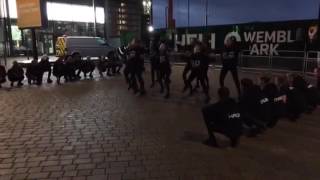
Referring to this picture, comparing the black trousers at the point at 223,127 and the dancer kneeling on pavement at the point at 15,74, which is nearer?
the black trousers at the point at 223,127

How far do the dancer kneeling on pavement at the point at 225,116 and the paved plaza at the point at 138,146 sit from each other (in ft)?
0.88

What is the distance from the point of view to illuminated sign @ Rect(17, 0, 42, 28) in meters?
19.1

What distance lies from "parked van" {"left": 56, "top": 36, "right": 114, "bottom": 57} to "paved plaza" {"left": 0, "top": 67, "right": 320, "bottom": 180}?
1610 cm

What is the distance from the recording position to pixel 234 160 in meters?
4.84

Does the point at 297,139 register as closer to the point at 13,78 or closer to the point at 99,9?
the point at 13,78

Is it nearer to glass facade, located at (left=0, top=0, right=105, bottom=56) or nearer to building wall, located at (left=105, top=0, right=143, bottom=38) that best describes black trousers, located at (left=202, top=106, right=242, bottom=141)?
glass facade, located at (left=0, top=0, right=105, bottom=56)

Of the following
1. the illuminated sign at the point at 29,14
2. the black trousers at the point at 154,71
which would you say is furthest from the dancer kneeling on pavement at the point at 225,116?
the illuminated sign at the point at 29,14

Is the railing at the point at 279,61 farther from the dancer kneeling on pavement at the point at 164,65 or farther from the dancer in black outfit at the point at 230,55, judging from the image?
the dancer kneeling on pavement at the point at 164,65

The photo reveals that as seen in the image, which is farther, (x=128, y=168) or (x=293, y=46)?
(x=293, y=46)

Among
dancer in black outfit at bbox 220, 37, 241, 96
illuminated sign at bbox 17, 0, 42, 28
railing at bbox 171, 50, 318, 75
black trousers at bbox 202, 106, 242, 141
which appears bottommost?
black trousers at bbox 202, 106, 242, 141

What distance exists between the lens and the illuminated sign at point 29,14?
1914 centimetres

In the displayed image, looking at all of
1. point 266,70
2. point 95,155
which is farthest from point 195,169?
point 266,70

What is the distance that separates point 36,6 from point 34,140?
588 inches

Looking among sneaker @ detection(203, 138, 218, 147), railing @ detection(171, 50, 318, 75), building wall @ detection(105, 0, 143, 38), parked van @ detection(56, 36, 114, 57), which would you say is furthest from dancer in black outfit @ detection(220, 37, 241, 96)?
building wall @ detection(105, 0, 143, 38)
